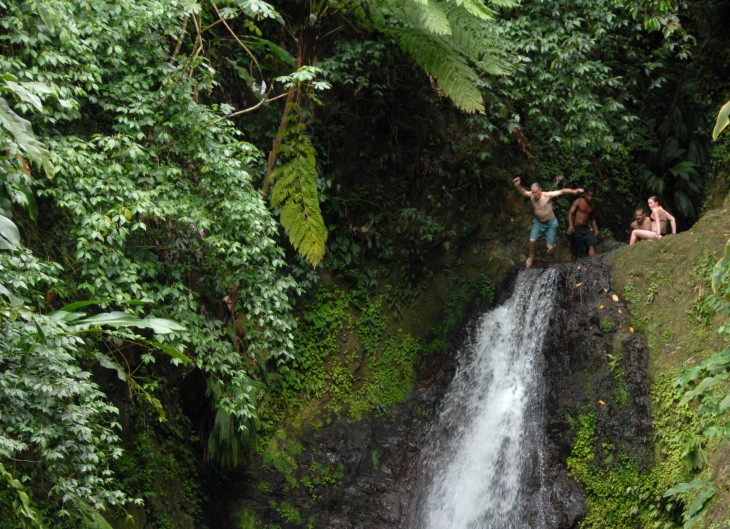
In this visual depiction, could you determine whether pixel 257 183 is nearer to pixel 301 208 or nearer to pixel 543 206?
pixel 301 208

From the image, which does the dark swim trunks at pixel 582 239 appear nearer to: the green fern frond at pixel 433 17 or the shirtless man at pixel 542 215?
the shirtless man at pixel 542 215

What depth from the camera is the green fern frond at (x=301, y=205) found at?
26.3ft

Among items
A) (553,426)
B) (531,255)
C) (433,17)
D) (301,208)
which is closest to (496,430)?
(553,426)

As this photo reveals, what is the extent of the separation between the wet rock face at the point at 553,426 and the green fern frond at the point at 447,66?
8.49 feet

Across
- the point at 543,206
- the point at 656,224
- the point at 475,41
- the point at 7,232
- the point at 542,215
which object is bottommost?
the point at 7,232

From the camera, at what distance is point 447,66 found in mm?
8625

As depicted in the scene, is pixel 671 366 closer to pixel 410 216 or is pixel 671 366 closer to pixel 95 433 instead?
pixel 410 216

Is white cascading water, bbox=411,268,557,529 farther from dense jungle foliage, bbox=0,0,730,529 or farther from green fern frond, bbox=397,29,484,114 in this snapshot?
green fern frond, bbox=397,29,484,114

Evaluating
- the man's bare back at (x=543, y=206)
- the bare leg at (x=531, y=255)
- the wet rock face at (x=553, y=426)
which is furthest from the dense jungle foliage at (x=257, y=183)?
the man's bare back at (x=543, y=206)

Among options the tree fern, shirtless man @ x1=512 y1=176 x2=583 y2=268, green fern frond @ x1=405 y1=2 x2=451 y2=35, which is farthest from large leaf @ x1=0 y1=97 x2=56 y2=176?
shirtless man @ x1=512 y1=176 x2=583 y2=268

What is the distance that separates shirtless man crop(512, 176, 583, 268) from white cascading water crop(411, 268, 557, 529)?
67 centimetres

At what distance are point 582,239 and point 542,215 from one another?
0.96 metres

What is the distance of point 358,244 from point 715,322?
183 inches

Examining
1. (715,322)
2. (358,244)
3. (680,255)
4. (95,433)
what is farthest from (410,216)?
(95,433)
